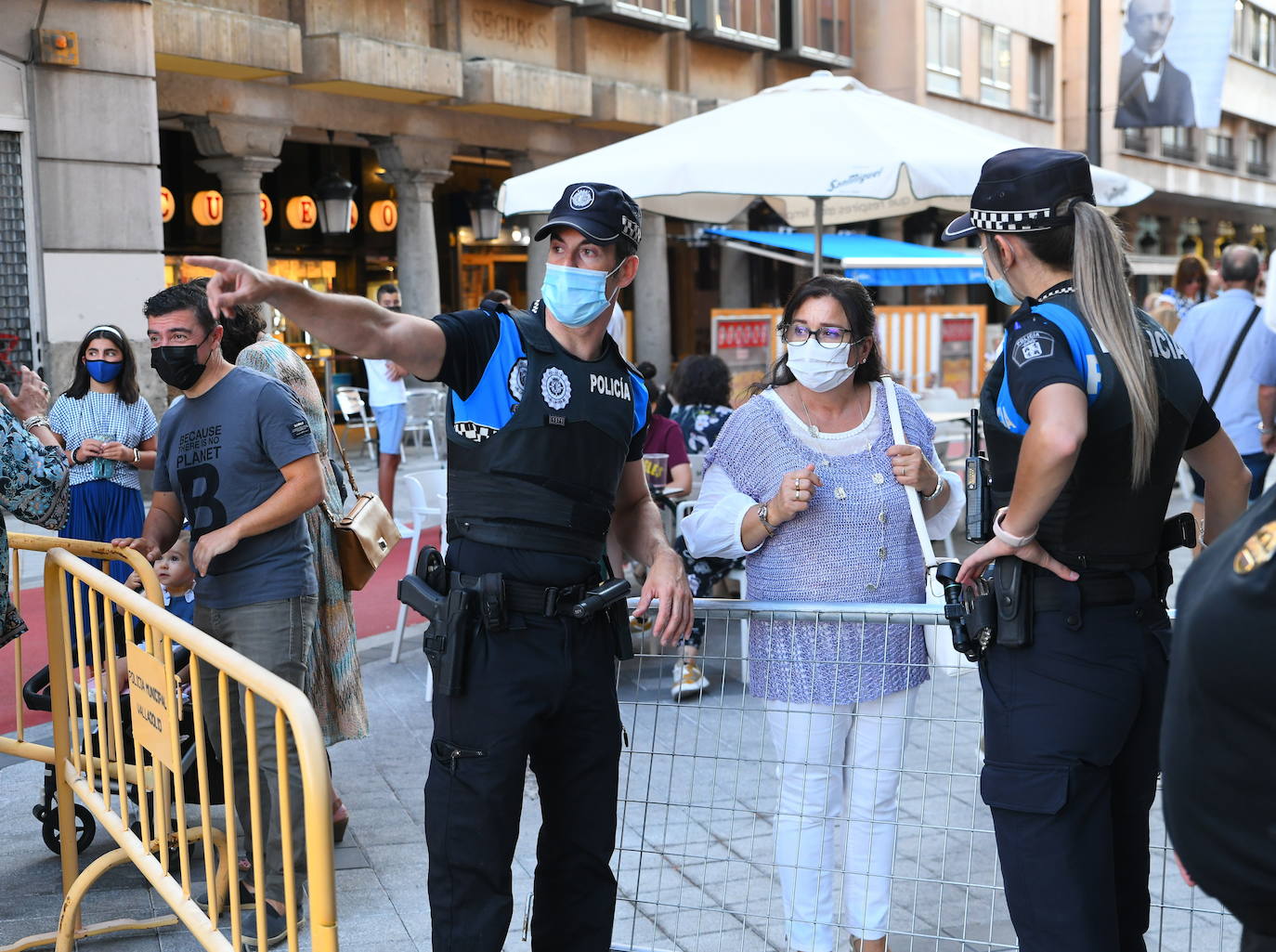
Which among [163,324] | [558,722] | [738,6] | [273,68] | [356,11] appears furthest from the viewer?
[738,6]

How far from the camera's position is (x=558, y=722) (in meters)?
3.21

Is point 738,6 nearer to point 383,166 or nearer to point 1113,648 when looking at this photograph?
point 383,166

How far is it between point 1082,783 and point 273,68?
1273 centimetres

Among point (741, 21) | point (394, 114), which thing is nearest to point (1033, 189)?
point (394, 114)

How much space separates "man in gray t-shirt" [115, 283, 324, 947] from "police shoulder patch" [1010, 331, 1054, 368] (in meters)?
2.25

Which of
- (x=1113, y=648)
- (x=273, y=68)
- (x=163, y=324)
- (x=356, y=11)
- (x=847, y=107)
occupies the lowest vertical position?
(x=1113, y=648)

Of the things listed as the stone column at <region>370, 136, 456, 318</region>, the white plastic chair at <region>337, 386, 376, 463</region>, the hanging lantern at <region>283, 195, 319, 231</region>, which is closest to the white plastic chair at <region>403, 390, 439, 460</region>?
the white plastic chair at <region>337, 386, 376, 463</region>

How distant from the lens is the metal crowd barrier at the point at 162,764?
2.49 m

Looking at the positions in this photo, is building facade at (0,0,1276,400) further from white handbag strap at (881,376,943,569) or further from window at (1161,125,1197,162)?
window at (1161,125,1197,162)

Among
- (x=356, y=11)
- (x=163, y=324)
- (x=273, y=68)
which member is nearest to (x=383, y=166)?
(x=356, y=11)

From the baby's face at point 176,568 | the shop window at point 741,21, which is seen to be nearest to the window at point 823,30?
the shop window at point 741,21

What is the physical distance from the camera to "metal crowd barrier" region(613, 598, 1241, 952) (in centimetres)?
370

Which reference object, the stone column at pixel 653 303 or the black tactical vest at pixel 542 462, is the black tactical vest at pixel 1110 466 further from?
the stone column at pixel 653 303

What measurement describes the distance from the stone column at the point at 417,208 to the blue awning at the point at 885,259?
4059 mm
